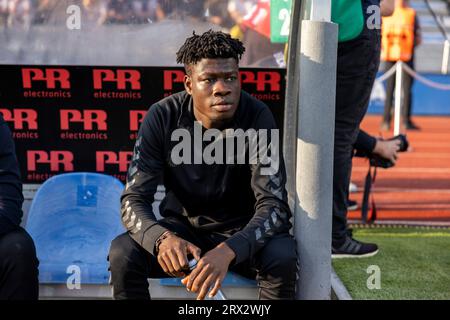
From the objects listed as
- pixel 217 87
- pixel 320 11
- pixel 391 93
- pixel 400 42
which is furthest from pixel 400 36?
pixel 217 87

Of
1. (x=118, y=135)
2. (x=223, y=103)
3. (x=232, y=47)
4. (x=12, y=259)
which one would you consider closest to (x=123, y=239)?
(x=12, y=259)

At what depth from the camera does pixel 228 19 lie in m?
3.99

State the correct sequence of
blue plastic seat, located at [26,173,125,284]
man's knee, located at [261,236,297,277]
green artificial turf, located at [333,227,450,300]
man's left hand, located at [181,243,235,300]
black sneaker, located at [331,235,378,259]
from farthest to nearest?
black sneaker, located at [331,235,378,259] < green artificial turf, located at [333,227,450,300] < blue plastic seat, located at [26,173,125,284] < man's knee, located at [261,236,297,277] < man's left hand, located at [181,243,235,300]

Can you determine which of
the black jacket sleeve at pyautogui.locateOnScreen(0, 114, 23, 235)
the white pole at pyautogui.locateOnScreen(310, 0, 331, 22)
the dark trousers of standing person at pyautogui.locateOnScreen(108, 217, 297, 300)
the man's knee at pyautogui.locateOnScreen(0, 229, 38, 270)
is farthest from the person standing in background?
the man's knee at pyautogui.locateOnScreen(0, 229, 38, 270)

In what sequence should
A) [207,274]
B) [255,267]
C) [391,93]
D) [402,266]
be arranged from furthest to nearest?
[391,93]
[402,266]
[255,267]
[207,274]

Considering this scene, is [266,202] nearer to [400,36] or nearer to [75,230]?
[75,230]

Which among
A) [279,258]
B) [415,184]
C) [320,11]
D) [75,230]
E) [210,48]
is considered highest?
[320,11]

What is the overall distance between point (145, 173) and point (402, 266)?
2.00 metres

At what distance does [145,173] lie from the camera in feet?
10.1

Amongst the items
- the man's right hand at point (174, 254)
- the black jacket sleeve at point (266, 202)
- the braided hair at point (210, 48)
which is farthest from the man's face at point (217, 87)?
the man's right hand at point (174, 254)

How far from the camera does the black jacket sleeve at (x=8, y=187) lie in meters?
3.00

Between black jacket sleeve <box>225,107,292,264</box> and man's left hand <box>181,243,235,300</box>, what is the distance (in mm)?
109

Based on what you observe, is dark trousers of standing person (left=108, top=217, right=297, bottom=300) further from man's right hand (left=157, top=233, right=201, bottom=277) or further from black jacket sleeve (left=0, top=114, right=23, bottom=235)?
black jacket sleeve (left=0, top=114, right=23, bottom=235)

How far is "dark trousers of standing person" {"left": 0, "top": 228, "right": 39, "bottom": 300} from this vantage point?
2.90 metres
